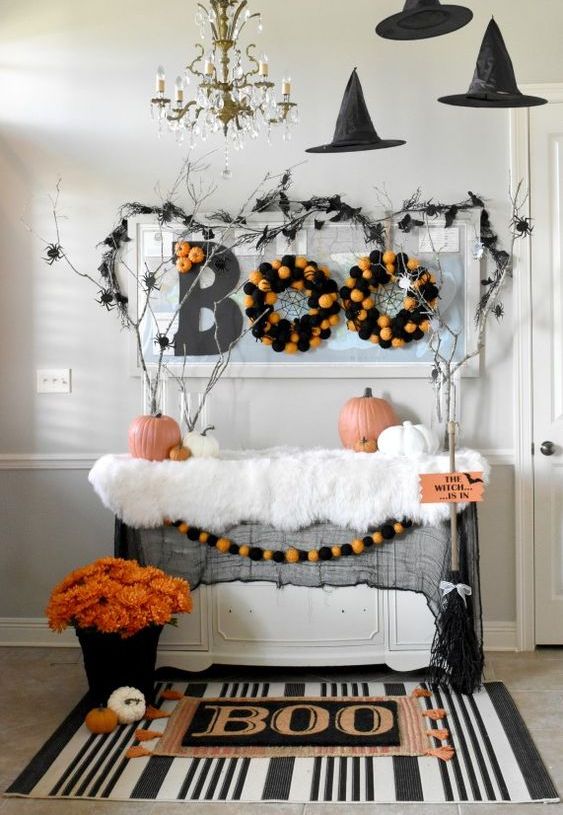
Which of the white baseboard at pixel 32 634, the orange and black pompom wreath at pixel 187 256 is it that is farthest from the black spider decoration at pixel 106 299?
the white baseboard at pixel 32 634

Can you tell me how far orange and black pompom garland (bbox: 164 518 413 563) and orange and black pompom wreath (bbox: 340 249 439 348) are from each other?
A: 0.81 meters

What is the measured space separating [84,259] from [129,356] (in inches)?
17.6

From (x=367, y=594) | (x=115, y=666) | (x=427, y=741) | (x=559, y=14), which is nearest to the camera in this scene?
(x=427, y=741)

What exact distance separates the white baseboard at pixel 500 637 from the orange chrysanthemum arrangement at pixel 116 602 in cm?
137

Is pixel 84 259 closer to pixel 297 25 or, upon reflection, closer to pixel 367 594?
pixel 297 25

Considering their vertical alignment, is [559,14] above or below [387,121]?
above

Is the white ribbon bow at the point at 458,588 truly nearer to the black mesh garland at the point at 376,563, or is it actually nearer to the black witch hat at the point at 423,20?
the black mesh garland at the point at 376,563

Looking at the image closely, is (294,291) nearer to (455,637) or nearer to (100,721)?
(455,637)

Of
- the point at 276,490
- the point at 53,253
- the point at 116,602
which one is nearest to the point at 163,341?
the point at 53,253

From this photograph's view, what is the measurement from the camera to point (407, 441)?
145 inches

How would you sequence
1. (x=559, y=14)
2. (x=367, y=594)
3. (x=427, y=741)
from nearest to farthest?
(x=427, y=741) < (x=367, y=594) < (x=559, y=14)

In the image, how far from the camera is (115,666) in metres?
3.36

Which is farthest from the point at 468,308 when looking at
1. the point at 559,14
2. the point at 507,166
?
the point at 559,14

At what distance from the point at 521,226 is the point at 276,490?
145cm
